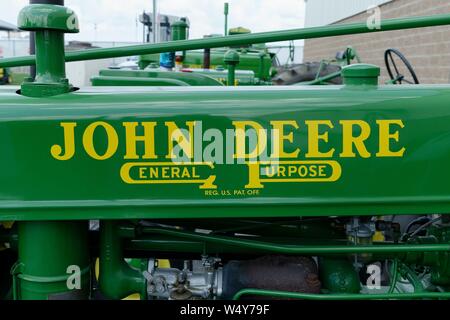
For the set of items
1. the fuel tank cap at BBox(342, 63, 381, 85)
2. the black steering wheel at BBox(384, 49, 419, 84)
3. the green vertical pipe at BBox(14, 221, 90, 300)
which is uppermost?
the black steering wheel at BBox(384, 49, 419, 84)

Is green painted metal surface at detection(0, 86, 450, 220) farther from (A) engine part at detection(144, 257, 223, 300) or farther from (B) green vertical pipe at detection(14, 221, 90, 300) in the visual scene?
(A) engine part at detection(144, 257, 223, 300)

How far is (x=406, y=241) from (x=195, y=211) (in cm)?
88

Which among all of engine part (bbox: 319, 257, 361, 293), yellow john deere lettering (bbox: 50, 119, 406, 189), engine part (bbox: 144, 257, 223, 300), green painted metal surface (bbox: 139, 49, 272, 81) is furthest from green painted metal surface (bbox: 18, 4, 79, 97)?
green painted metal surface (bbox: 139, 49, 272, 81)

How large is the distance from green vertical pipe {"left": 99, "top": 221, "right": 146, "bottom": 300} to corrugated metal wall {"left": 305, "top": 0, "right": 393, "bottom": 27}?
8.37 m

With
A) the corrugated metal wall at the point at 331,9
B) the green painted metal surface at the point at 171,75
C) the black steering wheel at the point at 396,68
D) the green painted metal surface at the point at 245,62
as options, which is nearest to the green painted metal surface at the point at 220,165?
the black steering wheel at the point at 396,68

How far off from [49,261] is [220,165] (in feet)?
2.15

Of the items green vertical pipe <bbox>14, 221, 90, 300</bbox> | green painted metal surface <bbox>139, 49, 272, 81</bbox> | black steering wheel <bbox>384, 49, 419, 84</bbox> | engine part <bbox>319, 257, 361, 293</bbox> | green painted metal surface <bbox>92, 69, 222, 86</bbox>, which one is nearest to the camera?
green vertical pipe <bbox>14, 221, 90, 300</bbox>

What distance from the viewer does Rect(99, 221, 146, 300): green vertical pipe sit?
198 centimetres

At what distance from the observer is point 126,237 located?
6.63 feet

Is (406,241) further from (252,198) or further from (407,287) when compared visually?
(252,198)

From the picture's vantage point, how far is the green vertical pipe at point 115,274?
198 cm

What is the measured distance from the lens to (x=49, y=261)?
1.81m
